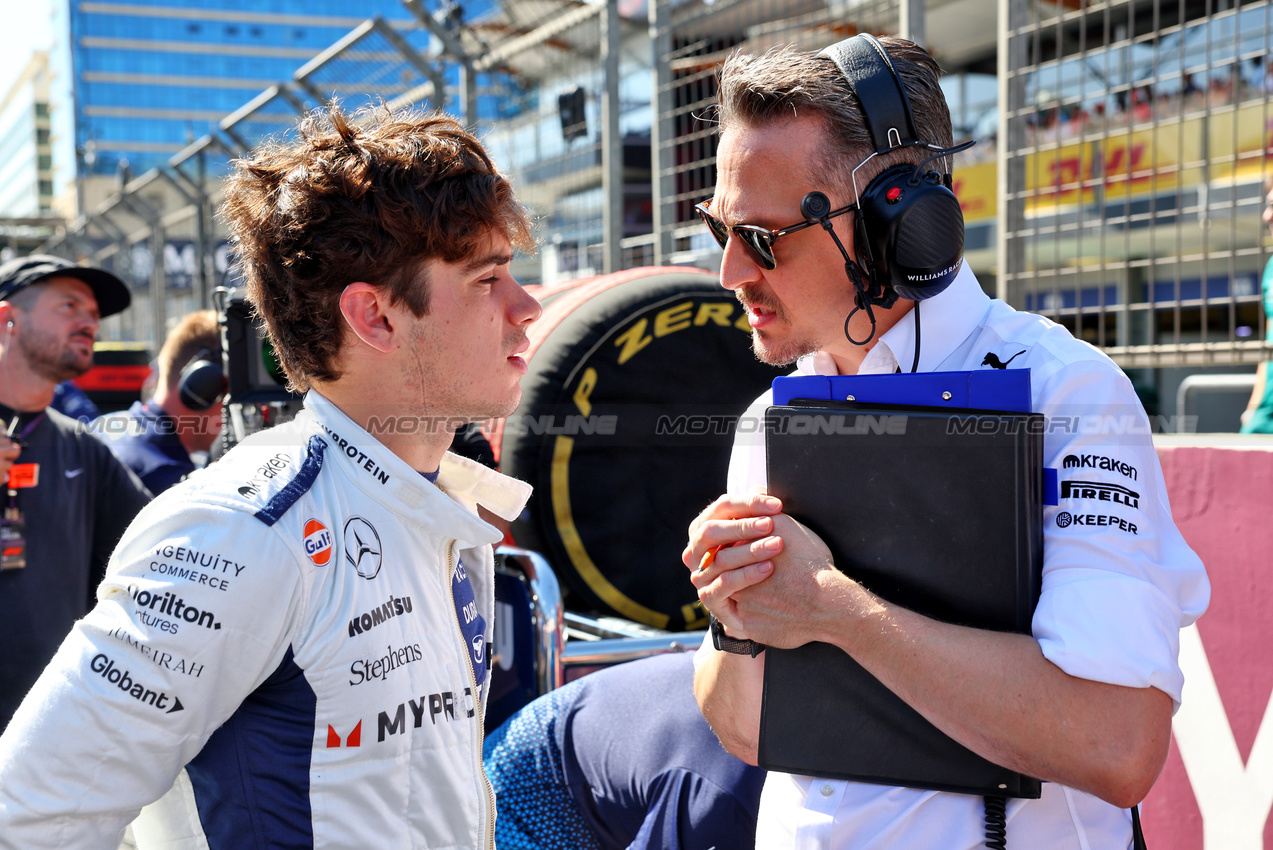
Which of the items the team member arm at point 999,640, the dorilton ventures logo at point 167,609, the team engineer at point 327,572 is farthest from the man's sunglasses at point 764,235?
the dorilton ventures logo at point 167,609

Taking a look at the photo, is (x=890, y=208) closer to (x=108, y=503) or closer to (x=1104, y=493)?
(x=1104, y=493)

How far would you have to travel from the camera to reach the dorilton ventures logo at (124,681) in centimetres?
130

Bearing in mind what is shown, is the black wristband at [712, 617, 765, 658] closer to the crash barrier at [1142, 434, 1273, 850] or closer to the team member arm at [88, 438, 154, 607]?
the crash barrier at [1142, 434, 1273, 850]

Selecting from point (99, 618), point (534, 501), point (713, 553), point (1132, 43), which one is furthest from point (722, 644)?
point (1132, 43)

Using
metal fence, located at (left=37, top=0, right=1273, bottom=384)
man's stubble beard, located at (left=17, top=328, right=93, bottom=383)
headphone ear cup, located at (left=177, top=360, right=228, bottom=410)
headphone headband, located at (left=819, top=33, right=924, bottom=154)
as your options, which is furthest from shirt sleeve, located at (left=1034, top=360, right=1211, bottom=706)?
headphone ear cup, located at (left=177, top=360, right=228, bottom=410)

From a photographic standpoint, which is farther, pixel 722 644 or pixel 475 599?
pixel 475 599

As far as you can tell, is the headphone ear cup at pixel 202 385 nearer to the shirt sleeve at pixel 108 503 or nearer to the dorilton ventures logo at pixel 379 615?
the shirt sleeve at pixel 108 503

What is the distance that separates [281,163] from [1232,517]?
95.4 inches

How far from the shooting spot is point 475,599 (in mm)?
1936

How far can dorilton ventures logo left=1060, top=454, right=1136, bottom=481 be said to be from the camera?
4.62 ft

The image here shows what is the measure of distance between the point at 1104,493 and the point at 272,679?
1.17 m

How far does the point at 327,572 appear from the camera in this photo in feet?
4.81

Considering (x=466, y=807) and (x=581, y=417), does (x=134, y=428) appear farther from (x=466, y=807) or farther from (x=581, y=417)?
(x=466, y=807)

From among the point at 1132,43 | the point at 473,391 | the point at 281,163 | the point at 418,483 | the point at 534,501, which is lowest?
the point at 534,501
